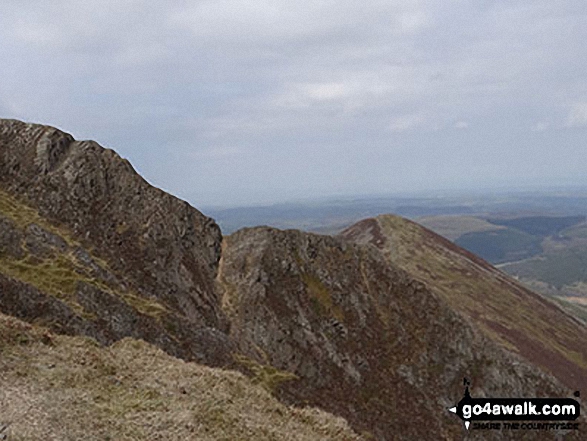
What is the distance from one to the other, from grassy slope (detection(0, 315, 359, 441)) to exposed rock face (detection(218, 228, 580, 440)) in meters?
21.6

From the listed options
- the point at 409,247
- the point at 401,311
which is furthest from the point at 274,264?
the point at 409,247

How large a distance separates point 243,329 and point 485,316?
71.0 meters

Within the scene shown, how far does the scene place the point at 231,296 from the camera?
58875 millimetres

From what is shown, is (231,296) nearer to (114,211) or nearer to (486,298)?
(114,211)

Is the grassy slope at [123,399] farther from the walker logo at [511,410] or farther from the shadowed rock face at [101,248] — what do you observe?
the walker logo at [511,410]

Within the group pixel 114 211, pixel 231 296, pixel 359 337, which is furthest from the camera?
pixel 359 337

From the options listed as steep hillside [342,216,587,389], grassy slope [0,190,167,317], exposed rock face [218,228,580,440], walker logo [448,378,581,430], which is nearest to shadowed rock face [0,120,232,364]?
grassy slope [0,190,167,317]

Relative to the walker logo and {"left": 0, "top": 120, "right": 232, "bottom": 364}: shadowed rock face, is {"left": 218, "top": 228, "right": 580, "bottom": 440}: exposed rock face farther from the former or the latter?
{"left": 0, "top": 120, "right": 232, "bottom": 364}: shadowed rock face

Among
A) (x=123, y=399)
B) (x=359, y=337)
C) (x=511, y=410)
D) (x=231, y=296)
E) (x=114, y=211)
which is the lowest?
(x=511, y=410)

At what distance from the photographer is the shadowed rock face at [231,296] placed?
138 ft

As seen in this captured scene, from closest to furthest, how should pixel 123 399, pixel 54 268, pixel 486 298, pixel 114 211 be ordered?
1. pixel 123 399
2. pixel 54 268
3. pixel 114 211
4. pixel 486 298

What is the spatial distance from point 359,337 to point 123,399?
42.4 metres

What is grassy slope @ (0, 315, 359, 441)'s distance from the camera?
800 inches

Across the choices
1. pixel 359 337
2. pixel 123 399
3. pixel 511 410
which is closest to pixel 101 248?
pixel 123 399
